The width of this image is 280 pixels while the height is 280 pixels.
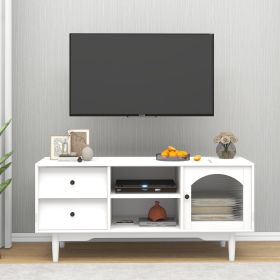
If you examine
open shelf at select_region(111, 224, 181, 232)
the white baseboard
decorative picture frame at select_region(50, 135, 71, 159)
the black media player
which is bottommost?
the white baseboard

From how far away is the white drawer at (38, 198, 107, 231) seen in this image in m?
3.53

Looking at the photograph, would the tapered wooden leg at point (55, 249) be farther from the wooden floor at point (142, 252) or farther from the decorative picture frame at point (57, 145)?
the decorative picture frame at point (57, 145)

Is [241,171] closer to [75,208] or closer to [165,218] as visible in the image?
[165,218]

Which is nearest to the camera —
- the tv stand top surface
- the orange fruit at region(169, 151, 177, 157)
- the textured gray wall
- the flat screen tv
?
the tv stand top surface

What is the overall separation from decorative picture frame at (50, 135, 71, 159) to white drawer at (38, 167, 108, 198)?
21 cm

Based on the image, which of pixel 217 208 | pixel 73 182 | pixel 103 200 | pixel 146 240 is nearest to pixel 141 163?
pixel 103 200

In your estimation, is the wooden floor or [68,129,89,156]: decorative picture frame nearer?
the wooden floor

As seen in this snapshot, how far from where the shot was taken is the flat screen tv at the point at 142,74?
3734mm

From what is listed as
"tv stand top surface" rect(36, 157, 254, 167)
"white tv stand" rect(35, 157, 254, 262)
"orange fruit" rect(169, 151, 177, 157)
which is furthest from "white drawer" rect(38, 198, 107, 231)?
"orange fruit" rect(169, 151, 177, 157)

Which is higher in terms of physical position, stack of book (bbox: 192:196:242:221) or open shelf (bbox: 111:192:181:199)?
open shelf (bbox: 111:192:181:199)

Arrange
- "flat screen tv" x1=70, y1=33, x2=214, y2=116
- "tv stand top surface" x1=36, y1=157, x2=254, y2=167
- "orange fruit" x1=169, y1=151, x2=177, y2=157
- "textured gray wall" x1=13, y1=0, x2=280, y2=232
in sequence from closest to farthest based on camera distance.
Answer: "tv stand top surface" x1=36, y1=157, x2=254, y2=167 < "orange fruit" x1=169, y1=151, x2=177, y2=157 < "flat screen tv" x1=70, y1=33, x2=214, y2=116 < "textured gray wall" x1=13, y1=0, x2=280, y2=232

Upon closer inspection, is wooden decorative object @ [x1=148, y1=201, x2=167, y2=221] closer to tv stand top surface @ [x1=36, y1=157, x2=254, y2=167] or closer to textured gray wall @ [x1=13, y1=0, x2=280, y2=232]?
tv stand top surface @ [x1=36, y1=157, x2=254, y2=167]

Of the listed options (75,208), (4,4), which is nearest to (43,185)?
(75,208)

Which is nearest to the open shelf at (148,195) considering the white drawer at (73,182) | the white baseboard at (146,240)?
the white drawer at (73,182)
